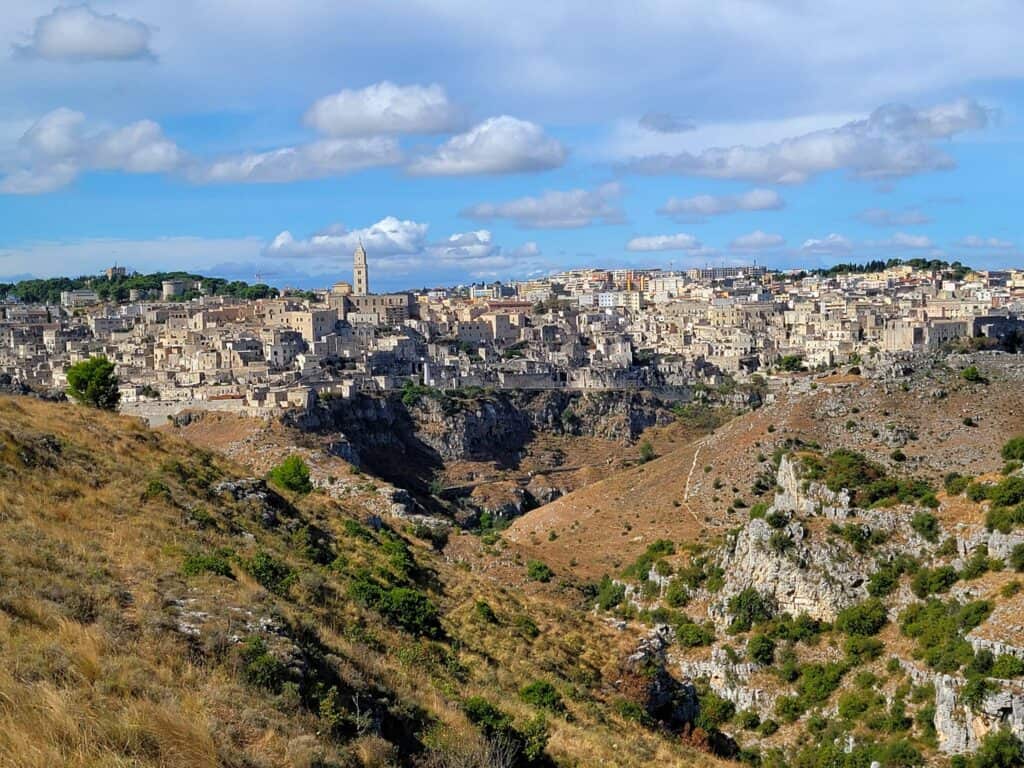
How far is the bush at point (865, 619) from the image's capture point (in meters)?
24.5

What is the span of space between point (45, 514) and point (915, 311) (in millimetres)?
87481

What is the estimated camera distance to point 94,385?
38875mm

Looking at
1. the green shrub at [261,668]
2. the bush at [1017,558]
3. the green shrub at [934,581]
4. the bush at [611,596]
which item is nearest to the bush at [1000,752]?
the bush at [1017,558]

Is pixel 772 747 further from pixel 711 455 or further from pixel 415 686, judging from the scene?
pixel 711 455

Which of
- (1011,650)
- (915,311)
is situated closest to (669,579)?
(1011,650)

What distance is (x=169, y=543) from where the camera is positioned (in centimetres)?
1492

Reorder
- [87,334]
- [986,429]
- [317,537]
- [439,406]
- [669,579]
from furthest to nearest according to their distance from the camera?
[87,334] < [439,406] < [986,429] < [669,579] < [317,537]

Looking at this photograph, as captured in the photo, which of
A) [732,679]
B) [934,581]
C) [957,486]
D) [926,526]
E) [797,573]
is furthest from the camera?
[957,486]

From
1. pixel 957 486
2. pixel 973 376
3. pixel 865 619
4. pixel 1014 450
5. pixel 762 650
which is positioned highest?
pixel 973 376

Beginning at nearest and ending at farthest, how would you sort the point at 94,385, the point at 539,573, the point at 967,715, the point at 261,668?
the point at 261,668
the point at 967,715
the point at 539,573
the point at 94,385

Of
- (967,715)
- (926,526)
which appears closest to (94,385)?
(926,526)

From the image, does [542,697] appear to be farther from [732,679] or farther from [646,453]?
[646,453]

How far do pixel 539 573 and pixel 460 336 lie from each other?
6169 centimetres

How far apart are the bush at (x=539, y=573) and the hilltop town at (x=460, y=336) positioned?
2439 cm
